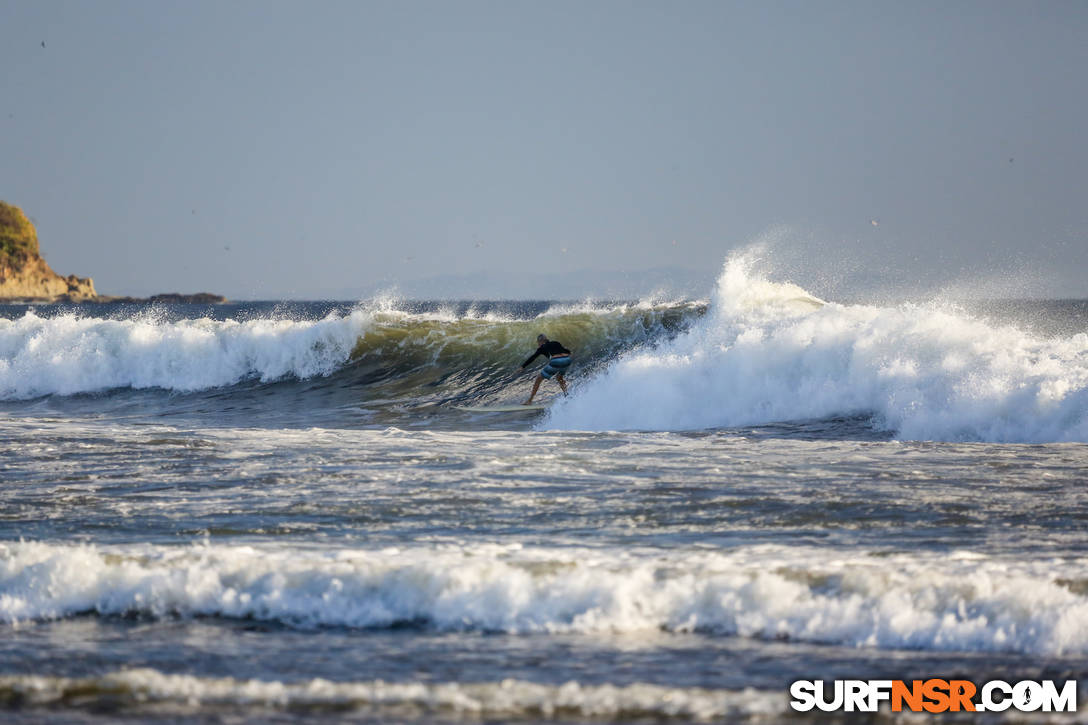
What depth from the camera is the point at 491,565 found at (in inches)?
223

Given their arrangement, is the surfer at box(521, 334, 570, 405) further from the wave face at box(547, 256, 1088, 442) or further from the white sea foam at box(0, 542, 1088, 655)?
the white sea foam at box(0, 542, 1088, 655)

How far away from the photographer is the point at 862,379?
15.2 metres

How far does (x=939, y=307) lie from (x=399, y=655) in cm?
1428

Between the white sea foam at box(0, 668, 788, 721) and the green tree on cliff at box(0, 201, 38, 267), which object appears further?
the green tree on cliff at box(0, 201, 38, 267)

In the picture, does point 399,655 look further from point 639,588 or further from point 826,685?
point 826,685

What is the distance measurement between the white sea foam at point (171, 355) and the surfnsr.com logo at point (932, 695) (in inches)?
833

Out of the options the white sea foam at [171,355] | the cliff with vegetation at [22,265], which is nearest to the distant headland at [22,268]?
the cliff with vegetation at [22,265]

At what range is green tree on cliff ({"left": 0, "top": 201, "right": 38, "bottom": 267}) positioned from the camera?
15712cm

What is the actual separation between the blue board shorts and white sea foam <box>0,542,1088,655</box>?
490 inches

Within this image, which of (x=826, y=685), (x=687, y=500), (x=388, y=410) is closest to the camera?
(x=826, y=685)

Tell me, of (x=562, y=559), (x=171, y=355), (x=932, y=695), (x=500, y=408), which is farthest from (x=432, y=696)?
(x=171, y=355)

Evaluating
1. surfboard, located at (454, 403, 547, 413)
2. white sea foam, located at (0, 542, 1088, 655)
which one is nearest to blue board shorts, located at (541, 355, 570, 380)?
surfboard, located at (454, 403, 547, 413)

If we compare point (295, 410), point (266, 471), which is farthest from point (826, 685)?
point (295, 410)

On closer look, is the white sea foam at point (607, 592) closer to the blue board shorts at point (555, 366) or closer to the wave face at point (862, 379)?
the wave face at point (862, 379)
